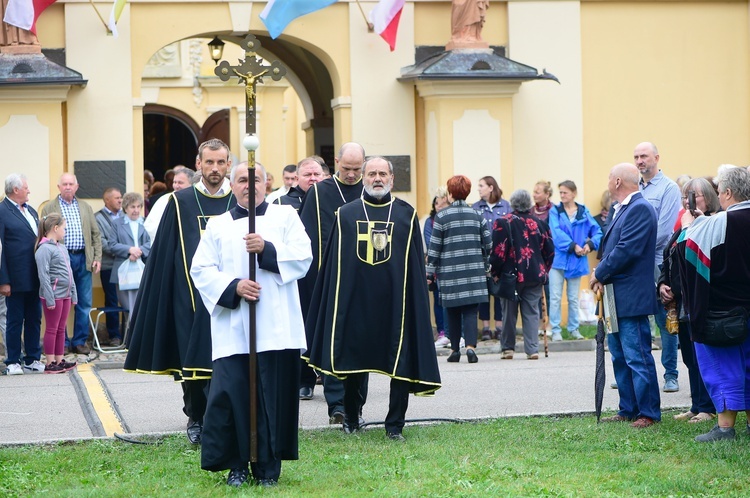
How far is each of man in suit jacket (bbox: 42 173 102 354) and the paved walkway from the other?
775 millimetres

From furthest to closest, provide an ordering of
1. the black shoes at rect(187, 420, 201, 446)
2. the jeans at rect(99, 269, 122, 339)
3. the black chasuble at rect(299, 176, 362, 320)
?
1. the jeans at rect(99, 269, 122, 339)
2. the black chasuble at rect(299, 176, 362, 320)
3. the black shoes at rect(187, 420, 201, 446)

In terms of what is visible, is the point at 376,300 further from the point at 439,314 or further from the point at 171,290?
the point at 439,314

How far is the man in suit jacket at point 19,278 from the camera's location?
42.1ft

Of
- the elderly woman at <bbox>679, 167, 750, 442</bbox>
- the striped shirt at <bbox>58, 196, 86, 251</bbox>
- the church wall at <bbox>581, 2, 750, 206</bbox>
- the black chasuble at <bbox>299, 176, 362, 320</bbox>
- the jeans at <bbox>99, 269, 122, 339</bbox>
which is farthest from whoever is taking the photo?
the church wall at <bbox>581, 2, 750, 206</bbox>

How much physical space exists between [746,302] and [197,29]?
923 centimetres

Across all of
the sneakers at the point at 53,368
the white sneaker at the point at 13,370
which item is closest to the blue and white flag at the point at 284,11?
the sneakers at the point at 53,368

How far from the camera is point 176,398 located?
36.1 feet

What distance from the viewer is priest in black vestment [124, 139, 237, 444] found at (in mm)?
8531

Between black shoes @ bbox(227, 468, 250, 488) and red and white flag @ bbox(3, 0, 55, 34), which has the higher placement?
red and white flag @ bbox(3, 0, 55, 34)

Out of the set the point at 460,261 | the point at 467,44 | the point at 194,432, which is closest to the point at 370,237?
the point at 194,432

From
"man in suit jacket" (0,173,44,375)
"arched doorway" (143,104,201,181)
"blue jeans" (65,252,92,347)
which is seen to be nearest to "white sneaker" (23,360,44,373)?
"man in suit jacket" (0,173,44,375)

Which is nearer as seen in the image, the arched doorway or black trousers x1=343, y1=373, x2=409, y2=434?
black trousers x1=343, y1=373, x2=409, y2=434

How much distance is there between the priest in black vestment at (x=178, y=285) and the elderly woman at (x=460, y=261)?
4.72 metres

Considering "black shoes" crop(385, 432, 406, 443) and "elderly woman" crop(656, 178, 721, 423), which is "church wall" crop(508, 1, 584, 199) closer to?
"elderly woman" crop(656, 178, 721, 423)
